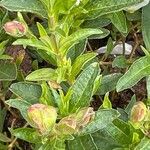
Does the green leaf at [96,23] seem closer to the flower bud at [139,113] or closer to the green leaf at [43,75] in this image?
the green leaf at [43,75]

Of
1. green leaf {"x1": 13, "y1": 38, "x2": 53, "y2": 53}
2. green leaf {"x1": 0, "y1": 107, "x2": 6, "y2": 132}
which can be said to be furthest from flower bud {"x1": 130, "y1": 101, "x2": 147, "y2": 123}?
green leaf {"x1": 0, "y1": 107, "x2": 6, "y2": 132}

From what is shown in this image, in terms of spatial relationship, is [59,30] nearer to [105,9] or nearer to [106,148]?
[105,9]

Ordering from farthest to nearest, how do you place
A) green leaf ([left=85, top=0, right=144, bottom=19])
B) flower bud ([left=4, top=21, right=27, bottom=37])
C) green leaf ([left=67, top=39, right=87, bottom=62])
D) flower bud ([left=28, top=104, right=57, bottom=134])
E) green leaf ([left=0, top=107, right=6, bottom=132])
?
1. green leaf ([left=0, top=107, right=6, bottom=132])
2. green leaf ([left=67, top=39, right=87, bottom=62])
3. green leaf ([left=85, top=0, right=144, bottom=19])
4. flower bud ([left=4, top=21, right=27, bottom=37])
5. flower bud ([left=28, top=104, right=57, bottom=134])

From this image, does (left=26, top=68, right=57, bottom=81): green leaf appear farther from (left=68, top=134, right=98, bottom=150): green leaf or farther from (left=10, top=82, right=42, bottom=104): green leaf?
(left=68, top=134, right=98, bottom=150): green leaf

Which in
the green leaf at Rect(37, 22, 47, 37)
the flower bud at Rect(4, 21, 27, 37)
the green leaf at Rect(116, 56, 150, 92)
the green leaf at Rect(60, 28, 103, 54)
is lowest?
the green leaf at Rect(116, 56, 150, 92)

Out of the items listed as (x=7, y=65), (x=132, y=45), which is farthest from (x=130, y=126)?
(x=132, y=45)

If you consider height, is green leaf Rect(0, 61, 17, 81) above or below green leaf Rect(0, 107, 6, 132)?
above

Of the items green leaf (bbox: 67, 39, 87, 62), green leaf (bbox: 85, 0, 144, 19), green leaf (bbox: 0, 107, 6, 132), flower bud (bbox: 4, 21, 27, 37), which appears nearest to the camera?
flower bud (bbox: 4, 21, 27, 37)

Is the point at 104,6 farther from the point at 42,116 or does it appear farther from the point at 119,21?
the point at 42,116

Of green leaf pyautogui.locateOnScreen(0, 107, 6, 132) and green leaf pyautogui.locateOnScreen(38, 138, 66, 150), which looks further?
green leaf pyautogui.locateOnScreen(0, 107, 6, 132)
